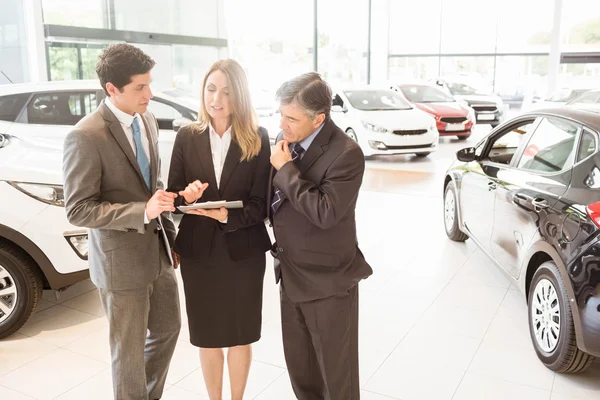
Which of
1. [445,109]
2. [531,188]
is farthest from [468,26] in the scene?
[531,188]

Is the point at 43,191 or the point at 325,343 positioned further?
the point at 43,191

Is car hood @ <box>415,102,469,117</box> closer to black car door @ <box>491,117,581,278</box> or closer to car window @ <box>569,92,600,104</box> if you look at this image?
car window @ <box>569,92,600,104</box>

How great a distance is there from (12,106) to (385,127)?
6.32 m

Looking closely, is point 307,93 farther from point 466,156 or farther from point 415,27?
point 415,27

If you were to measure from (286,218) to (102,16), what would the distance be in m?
8.97

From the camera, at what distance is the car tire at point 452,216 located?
5.35 metres

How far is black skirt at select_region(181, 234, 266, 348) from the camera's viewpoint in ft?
7.43

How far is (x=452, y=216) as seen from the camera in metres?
5.46

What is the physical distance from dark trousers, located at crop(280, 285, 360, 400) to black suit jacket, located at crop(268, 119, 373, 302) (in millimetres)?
77

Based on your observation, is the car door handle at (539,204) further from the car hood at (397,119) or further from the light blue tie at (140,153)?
the car hood at (397,119)

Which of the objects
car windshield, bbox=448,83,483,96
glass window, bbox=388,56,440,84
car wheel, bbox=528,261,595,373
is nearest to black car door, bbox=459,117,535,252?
car wheel, bbox=528,261,595,373

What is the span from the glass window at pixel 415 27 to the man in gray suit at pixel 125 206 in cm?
2057

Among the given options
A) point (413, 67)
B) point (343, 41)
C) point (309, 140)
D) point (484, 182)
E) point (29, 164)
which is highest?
point (343, 41)

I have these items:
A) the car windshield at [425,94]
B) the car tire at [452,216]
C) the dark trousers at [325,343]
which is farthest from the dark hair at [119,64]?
the car windshield at [425,94]
